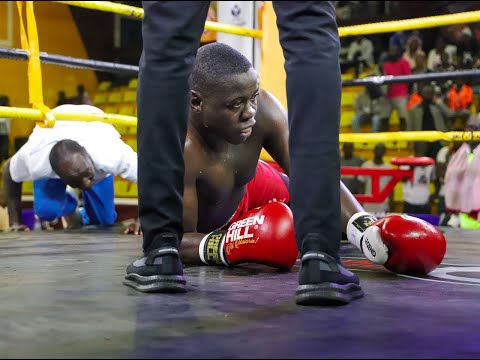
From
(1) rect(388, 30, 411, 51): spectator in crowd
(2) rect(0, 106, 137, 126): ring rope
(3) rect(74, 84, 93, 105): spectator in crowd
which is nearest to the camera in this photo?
(2) rect(0, 106, 137, 126): ring rope

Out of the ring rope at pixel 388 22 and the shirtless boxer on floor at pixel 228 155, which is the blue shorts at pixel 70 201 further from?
the shirtless boxer on floor at pixel 228 155

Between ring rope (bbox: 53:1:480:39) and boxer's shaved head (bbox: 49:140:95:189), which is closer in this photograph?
ring rope (bbox: 53:1:480:39)

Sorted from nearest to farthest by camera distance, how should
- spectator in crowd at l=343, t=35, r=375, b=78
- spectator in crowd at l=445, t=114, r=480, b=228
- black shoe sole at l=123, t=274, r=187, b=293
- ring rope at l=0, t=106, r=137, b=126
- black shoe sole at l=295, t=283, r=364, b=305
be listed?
1. black shoe sole at l=295, t=283, r=364, b=305
2. black shoe sole at l=123, t=274, r=187, b=293
3. ring rope at l=0, t=106, r=137, b=126
4. spectator in crowd at l=445, t=114, r=480, b=228
5. spectator in crowd at l=343, t=35, r=375, b=78

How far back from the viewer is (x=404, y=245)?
129 centimetres

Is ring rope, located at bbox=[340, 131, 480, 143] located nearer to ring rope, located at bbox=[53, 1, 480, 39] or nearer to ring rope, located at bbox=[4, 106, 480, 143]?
ring rope, located at bbox=[4, 106, 480, 143]

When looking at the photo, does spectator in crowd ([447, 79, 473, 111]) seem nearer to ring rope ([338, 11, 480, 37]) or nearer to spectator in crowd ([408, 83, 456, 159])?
spectator in crowd ([408, 83, 456, 159])

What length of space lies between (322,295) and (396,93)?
549cm

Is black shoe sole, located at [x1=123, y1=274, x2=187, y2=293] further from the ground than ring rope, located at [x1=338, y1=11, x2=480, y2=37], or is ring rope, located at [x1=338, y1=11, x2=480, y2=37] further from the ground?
ring rope, located at [x1=338, y1=11, x2=480, y2=37]

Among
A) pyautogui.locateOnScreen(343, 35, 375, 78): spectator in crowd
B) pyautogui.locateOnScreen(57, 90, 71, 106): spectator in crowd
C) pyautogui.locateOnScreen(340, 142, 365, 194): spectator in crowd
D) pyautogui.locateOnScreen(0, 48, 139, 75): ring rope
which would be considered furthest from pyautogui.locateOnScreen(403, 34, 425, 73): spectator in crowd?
pyautogui.locateOnScreen(0, 48, 139, 75): ring rope

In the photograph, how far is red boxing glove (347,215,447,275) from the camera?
4.24 feet

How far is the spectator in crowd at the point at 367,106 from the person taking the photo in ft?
20.8

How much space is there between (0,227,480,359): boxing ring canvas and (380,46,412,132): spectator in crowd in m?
4.88

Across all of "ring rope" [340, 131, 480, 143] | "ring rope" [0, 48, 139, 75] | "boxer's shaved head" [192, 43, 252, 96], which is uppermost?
"ring rope" [0, 48, 139, 75]

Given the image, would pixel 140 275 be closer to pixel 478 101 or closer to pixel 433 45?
pixel 478 101
